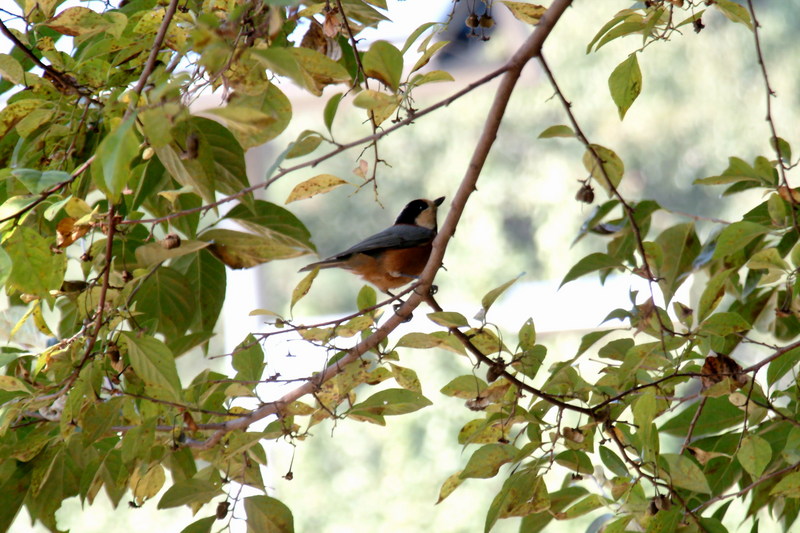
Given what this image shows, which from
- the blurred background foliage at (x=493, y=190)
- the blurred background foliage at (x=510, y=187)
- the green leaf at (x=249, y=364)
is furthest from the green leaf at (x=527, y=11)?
the blurred background foliage at (x=510, y=187)

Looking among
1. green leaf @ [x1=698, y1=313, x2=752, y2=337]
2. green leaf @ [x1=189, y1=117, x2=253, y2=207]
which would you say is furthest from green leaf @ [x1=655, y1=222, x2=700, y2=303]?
green leaf @ [x1=189, y1=117, x2=253, y2=207]

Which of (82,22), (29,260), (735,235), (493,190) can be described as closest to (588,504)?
(735,235)

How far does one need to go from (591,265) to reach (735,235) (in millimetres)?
234

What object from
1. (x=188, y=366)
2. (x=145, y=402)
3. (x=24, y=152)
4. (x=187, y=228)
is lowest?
(x=145, y=402)

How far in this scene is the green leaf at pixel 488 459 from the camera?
1.31 metres

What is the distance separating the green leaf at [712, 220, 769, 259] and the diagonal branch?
1.36ft

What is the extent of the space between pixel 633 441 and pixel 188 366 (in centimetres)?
342

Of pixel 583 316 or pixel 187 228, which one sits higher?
pixel 583 316

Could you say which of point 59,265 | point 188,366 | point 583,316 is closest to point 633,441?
point 59,265

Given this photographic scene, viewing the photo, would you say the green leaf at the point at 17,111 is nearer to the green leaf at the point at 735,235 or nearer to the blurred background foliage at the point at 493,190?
the green leaf at the point at 735,235

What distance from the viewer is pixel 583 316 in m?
4.08

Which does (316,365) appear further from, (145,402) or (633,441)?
(633,441)

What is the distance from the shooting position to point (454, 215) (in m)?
1.29

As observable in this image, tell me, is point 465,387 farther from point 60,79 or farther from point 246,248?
point 60,79
